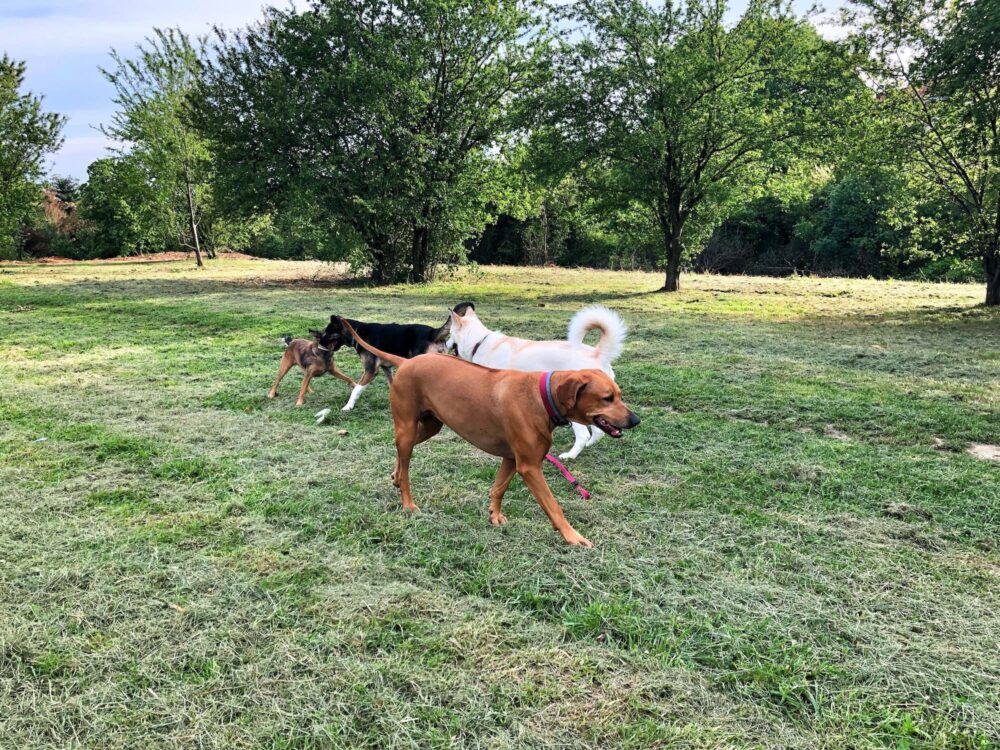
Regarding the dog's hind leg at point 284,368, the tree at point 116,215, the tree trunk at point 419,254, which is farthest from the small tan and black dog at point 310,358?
the tree at point 116,215

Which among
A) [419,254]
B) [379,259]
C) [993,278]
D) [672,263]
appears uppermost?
[419,254]

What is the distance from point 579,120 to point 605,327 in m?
14.6

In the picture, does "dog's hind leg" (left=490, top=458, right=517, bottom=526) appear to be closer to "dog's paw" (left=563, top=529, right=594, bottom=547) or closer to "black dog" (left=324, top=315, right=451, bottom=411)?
"dog's paw" (left=563, top=529, right=594, bottom=547)

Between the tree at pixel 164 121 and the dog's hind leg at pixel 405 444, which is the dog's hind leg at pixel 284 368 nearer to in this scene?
the dog's hind leg at pixel 405 444

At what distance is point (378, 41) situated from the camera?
1725 centimetres

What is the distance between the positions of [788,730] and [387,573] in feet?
5.84

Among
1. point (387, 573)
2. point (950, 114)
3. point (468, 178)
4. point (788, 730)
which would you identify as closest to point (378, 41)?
point (468, 178)

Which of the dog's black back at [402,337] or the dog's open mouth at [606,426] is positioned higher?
the dog's black back at [402,337]

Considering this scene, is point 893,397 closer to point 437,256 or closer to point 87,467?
point 87,467

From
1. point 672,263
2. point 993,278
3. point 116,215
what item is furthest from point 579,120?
point 116,215

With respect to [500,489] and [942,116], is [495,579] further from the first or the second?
[942,116]

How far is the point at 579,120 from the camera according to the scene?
16.8m

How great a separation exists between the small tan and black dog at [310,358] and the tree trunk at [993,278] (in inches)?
586

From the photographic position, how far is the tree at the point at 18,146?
24484 millimetres
